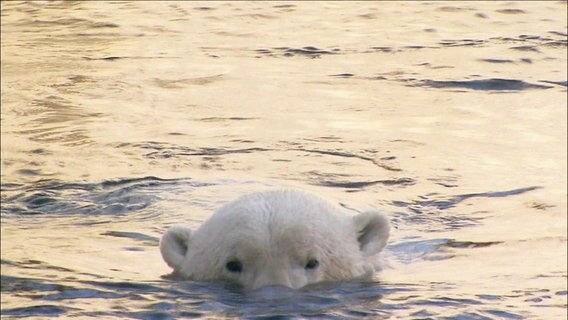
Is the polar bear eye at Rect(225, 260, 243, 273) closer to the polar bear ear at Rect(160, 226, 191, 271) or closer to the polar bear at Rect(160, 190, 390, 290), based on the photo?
the polar bear at Rect(160, 190, 390, 290)

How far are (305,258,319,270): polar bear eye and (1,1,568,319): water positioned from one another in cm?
14

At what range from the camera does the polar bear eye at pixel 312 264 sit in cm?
772

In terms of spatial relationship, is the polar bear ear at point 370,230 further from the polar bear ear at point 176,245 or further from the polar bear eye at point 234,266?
the polar bear ear at point 176,245

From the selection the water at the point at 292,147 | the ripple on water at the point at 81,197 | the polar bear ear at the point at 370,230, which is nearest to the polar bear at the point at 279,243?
the polar bear ear at the point at 370,230

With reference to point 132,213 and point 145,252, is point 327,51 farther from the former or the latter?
point 145,252

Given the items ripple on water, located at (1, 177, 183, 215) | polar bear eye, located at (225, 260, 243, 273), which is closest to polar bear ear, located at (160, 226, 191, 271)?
polar bear eye, located at (225, 260, 243, 273)

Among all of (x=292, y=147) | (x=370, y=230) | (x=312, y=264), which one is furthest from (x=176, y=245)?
(x=292, y=147)

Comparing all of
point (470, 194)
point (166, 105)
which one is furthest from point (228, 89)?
point (470, 194)

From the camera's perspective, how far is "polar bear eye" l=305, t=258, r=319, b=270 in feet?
25.3

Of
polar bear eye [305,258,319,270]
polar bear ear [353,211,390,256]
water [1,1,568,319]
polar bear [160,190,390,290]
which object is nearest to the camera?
polar bear [160,190,390,290]

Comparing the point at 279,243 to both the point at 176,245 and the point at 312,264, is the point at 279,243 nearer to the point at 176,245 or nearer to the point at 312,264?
the point at 312,264

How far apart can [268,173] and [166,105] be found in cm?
323

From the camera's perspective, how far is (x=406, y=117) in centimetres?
1438

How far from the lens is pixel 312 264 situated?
775 cm
